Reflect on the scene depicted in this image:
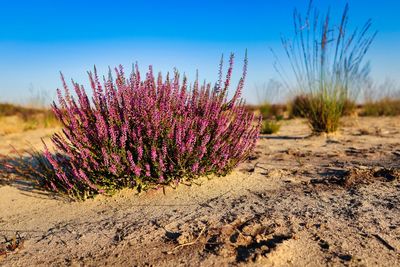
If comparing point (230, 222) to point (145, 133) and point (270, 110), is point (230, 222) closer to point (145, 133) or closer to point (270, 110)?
point (145, 133)

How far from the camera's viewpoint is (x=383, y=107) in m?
12.7

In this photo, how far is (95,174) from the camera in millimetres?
3434

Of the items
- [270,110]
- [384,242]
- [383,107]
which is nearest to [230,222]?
[384,242]

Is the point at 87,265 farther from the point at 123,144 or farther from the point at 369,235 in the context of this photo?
the point at 369,235

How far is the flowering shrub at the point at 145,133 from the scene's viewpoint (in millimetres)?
3227

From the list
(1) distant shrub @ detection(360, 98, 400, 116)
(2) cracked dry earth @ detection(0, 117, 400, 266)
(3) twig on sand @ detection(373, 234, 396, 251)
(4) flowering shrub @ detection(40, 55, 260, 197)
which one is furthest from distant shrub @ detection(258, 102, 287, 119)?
(3) twig on sand @ detection(373, 234, 396, 251)

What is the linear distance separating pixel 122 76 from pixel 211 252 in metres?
1.83

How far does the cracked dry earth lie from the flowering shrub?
0.24m

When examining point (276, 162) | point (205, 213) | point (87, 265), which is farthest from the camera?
point (276, 162)

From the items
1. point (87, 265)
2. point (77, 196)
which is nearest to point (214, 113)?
point (77, 196)

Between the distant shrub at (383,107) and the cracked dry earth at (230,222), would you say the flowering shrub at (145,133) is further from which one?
the distant shrub at (383,107)

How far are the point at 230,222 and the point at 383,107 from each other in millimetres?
11634

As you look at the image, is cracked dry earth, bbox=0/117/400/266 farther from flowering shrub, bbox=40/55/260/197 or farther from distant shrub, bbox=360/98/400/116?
distant shrub, bbox=360/98/400/116

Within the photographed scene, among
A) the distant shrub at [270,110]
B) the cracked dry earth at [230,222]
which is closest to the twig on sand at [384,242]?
the cracked dry earth at [230,222]
